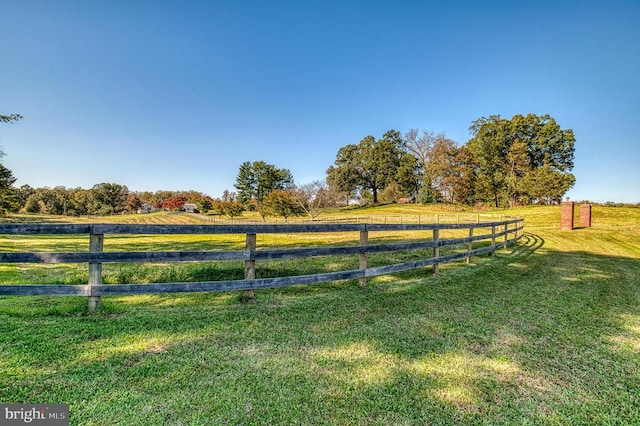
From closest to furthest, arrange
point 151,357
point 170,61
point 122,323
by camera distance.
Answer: point 151,357, point 122,323, point 170,61

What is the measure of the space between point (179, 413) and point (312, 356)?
1219 millimetres

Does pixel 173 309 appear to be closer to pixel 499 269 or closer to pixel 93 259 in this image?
pixel 93 259

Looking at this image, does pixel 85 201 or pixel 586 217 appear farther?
pixel 85 201

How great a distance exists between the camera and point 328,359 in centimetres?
269

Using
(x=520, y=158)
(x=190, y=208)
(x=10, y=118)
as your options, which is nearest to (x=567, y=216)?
(x=520, y=158)

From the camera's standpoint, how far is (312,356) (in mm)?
2744

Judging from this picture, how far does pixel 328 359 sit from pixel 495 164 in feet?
194

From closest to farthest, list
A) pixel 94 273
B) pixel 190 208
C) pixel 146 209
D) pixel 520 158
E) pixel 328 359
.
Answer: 1. pixel 328 359
2. pixel 94 273
3. pixel 520 158
4. pixel 190 208
5. pixel 146 209

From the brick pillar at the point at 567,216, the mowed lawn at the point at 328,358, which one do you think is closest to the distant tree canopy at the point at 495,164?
the brick pillar at the point at 567,216

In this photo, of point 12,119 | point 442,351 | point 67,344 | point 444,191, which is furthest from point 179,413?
point 444,191

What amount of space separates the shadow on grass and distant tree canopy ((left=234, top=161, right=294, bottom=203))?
73.1m

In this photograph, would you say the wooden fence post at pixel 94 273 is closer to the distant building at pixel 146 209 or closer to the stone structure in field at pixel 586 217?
the stone structure in field at pixel 586 217

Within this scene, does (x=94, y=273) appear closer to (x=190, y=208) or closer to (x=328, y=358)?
(x=328, y=358)

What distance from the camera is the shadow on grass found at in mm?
1991
